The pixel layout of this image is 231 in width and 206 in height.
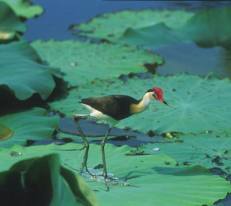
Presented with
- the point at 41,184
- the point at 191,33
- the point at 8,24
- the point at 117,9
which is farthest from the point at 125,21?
the point at 41,184

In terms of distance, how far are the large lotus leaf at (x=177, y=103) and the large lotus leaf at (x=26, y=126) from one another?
0.79 ft

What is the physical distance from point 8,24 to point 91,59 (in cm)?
75

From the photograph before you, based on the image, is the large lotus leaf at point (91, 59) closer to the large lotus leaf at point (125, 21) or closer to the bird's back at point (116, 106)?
the large lotus leaf at point (125, 21)

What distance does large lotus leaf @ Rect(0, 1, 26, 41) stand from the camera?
4828mm

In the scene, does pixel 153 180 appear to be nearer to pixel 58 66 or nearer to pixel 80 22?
pixel 58 66

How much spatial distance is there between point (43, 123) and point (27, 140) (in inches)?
7.2

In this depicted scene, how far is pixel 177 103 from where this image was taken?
386 cm

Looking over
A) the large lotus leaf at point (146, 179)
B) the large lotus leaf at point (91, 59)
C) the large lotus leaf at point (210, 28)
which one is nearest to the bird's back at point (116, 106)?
the large lotus leaf at point (146, 179)

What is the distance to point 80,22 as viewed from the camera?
5.62 m

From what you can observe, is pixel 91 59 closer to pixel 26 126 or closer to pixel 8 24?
pixel 8 24

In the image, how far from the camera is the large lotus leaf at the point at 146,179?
8.94ft

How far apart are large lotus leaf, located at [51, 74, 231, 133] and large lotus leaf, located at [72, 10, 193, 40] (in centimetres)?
103

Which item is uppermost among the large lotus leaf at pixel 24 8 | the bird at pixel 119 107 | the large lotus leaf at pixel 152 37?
the large lotus leaf at pixel 24 8

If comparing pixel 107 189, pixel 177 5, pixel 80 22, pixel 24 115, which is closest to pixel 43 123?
pixel 24 115
